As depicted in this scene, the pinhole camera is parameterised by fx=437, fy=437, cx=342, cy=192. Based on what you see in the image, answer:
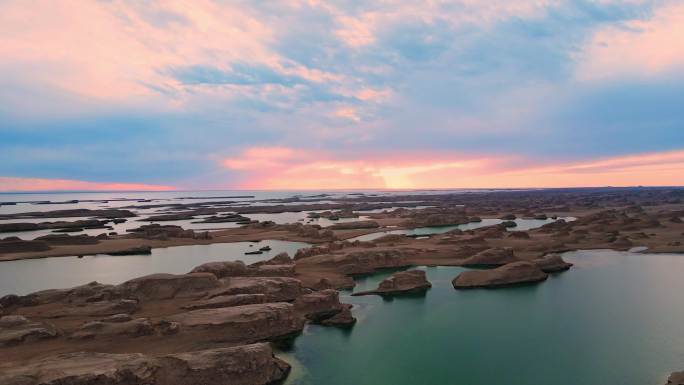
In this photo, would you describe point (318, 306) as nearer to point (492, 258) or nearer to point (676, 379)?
point (676, 379)

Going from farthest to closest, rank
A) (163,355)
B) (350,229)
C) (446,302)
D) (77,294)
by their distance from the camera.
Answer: (350,229) < (446,302) < (77,294) < (163,355)

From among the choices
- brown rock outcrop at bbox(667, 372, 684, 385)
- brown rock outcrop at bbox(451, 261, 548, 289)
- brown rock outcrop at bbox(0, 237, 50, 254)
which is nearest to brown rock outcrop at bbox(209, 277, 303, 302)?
brown rock outcrop at bbox(451, 261, 548, 289)

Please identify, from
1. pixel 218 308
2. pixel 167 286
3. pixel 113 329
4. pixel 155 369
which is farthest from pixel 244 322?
pixel 167 286

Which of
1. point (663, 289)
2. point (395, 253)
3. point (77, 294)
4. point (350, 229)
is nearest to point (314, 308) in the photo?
point (77, 294)

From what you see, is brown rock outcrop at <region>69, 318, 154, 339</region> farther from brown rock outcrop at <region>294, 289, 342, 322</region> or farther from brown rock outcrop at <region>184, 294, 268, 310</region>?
brown rock outcrop at <region>294, 289, 342, 322</region>

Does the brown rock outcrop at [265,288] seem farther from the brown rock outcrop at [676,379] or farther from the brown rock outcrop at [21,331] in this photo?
the brown rock outcrop at [676,379]

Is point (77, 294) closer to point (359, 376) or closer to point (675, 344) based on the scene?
point (359, 376)

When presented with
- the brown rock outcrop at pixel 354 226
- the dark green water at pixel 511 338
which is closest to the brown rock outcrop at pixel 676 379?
the dark green water at pixel 511 338
